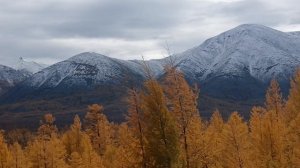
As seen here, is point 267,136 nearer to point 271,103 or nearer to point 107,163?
point 271,103

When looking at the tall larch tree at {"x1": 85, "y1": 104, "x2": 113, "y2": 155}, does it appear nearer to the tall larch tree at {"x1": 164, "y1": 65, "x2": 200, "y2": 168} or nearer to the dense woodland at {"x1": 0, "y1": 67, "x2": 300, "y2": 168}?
the dense woodland at {"x1": 0, "y1": 67, "x2": 300, "y2": 168}

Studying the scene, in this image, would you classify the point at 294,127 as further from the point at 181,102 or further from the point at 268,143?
the point at 181,102

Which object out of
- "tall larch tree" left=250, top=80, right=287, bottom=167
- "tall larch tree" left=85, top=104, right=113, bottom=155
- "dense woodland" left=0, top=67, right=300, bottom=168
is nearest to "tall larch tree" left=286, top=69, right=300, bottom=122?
"dense woodland" left=0, top=67, right=300, bottom=168

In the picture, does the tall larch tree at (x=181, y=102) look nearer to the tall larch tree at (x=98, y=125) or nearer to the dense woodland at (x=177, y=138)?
the dense woodland at (x=177, y=138)

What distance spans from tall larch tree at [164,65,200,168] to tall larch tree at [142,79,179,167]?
0.57 metres

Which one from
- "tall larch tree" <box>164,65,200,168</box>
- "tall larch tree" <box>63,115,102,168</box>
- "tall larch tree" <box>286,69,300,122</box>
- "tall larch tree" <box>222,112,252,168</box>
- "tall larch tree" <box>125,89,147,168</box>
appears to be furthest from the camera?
"tall larch tree" <box>63,115,102,168</box>

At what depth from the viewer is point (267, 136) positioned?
42688 mm

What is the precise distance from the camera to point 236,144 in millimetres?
45938

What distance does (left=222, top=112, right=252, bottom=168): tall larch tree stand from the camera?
147 feet

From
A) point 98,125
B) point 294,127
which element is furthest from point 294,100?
point 98,125

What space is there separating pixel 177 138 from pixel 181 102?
2.48 m

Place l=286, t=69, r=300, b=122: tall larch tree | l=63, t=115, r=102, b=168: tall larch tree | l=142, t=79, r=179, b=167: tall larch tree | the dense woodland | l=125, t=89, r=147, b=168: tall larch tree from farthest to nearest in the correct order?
l=63, t=115, r=102, b=168: tall larch tree, l=286, t=69, r=300, b=122: tall larch tree, l=125, t=89, r=147, b=168: tall larch tree, the dense woodland, l=142, t=79, r=179, b=167: tall larch tree

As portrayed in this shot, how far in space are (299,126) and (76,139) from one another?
36.1 metres

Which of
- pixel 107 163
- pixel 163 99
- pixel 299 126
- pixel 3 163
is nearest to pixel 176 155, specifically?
pixel 163 99
